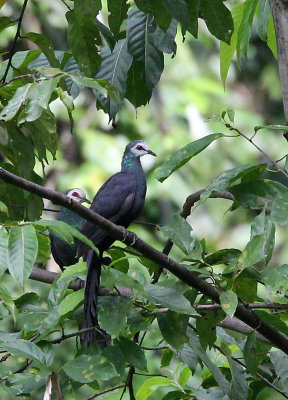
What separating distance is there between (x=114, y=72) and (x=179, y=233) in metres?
0.38

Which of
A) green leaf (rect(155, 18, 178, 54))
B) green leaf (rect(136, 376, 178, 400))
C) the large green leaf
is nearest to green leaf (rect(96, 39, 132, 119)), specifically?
green leaf (rect(155, 18, 178, 54))

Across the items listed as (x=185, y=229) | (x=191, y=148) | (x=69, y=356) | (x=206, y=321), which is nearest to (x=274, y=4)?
(x=191, y=148)

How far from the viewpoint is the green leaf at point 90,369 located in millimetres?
1433

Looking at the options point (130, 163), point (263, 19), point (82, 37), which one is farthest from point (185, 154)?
point (130, 163)

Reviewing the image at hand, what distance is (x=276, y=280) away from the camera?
150cm

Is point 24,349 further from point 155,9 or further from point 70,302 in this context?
point 155,9

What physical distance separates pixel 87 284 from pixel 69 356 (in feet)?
9.91

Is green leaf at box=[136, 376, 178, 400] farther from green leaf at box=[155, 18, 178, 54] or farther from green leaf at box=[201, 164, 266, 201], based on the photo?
green leaf at box=[155, 18, 178, 54]

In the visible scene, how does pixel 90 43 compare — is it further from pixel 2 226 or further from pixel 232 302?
pixel 232 302

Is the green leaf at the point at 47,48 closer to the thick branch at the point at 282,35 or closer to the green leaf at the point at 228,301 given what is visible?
the thick branch at the point at 282,35

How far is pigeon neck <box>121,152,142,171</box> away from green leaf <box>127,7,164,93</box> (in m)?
1.44

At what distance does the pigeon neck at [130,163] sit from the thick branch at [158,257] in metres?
1.40

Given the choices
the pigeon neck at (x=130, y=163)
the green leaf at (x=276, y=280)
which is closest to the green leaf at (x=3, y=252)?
the green leaf at (x=276, y=280)

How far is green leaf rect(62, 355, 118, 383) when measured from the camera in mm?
1433
